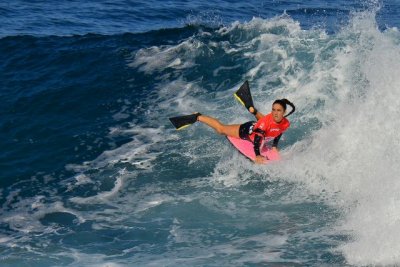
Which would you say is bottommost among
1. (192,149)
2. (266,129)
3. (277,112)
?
(192,149)

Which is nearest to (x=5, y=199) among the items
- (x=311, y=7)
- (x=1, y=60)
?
(x=1, y=60)

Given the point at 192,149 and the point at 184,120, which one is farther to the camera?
the point at 192,149

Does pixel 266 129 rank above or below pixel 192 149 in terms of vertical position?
above

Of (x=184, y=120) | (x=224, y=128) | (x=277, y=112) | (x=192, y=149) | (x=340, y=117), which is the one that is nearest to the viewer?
(x=277, y=112)

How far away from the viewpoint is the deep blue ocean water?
10.0 metres

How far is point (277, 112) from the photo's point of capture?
11648 mm

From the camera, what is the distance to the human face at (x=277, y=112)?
11555 millimetres

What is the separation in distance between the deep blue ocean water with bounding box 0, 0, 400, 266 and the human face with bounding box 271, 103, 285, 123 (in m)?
1.00

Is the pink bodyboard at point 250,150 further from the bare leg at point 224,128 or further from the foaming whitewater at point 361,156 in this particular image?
the foaming whitewater at point 361,156

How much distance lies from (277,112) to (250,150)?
1.09m

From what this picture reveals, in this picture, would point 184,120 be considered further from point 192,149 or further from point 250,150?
point 250,150

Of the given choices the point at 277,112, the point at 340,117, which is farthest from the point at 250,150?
the point at 340,117

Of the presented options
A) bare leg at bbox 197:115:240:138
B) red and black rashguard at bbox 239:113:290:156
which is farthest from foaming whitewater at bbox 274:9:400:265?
bare leg at bbox 197:115:240:138

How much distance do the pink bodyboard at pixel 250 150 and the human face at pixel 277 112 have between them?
0.76m
